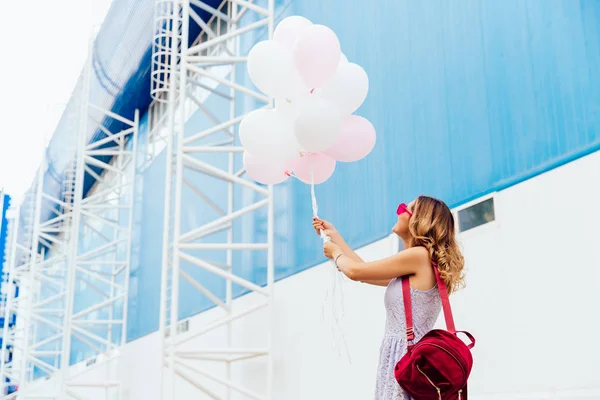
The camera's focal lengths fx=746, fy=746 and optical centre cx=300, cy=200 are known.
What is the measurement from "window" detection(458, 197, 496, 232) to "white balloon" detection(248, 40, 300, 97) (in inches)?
72.8

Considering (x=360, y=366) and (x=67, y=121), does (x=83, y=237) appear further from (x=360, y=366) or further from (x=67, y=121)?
(x=360, y=366)

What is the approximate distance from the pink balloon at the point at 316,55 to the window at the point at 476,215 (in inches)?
68.7

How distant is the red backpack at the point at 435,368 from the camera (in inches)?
121

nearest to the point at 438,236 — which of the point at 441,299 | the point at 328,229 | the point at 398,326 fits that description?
the point at 441,299

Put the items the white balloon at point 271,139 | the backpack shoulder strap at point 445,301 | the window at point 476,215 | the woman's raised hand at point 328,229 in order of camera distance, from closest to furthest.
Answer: the backpack shoulder strap at point 445,301, the woman's raised hand at point 328,229, the white balloon at point 271,139, the window at point 476,215

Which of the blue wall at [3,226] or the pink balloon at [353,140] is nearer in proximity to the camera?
the pink balloon at [353,140]

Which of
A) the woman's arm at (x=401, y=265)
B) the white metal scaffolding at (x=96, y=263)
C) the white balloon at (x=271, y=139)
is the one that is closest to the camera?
the woman's arm at (x=401, y=265)

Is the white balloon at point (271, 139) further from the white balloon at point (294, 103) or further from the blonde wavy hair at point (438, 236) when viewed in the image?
the blonde wavy hair at point (438, 236)

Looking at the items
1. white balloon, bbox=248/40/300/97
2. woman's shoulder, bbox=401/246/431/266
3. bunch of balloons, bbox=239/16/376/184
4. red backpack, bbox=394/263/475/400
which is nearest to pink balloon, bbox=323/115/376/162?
bunch of balloons, bbox=239/16/376/184

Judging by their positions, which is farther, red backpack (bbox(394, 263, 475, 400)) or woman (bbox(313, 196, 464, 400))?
woman (bbox(313, 196, 464, 400))

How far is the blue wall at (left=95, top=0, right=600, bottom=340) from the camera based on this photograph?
16.3 feet

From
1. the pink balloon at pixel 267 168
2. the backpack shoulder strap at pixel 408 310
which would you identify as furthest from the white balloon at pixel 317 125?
the backpack shoulder strap at pixel 408 310

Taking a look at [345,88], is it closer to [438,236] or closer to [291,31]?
[291,31]

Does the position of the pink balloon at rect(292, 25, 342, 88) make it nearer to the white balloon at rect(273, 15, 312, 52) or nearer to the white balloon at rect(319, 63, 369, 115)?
the white balloon at rect(319, 63, 369, 115)
